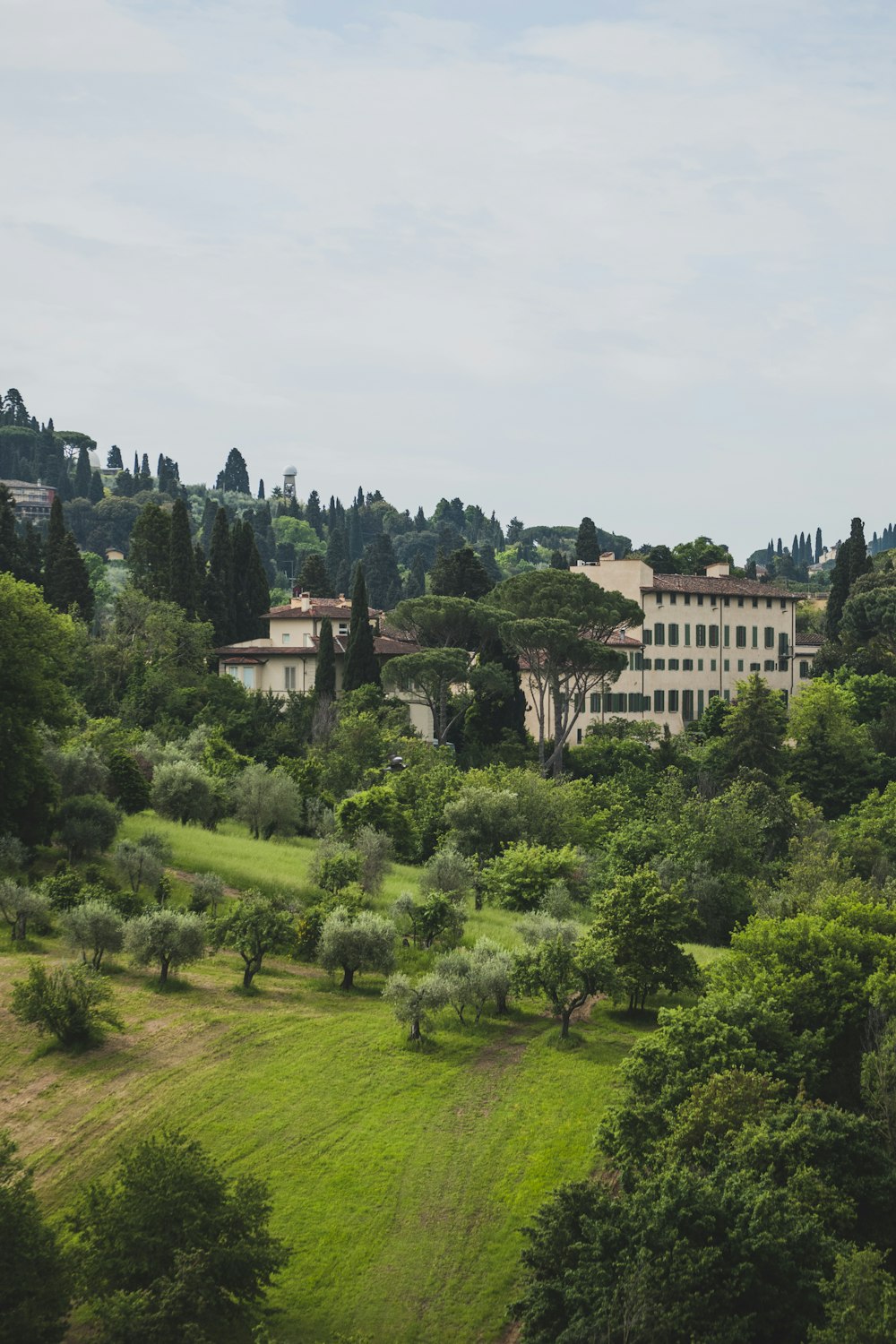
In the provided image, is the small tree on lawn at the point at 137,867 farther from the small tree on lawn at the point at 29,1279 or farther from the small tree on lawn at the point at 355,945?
the small tree on lawn at the point at 29,1279

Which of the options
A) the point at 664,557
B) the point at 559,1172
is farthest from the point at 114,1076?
the point at 664,557

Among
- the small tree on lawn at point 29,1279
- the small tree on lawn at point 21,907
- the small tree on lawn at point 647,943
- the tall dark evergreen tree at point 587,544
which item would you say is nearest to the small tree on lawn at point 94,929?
the small tree on lawn at point 21,907

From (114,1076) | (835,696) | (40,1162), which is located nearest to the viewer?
(40,1162)

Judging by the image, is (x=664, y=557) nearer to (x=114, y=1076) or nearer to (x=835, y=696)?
(x=835, y=696)

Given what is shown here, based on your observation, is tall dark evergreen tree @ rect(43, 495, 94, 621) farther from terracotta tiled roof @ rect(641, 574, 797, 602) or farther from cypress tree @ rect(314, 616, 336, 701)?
terracotta tiled roof @ rect(641, 574, 797, 602)

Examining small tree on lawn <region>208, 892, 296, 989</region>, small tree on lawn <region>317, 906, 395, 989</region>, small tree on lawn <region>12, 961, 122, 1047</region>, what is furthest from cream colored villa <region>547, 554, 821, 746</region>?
small tree on lawn <region>12, 961, 122, 1047</region>

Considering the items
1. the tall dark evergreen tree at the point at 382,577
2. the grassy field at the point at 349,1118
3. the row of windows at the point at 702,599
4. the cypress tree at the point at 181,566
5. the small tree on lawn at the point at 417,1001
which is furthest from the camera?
the tall dark evergreen tree at the point at 382,577

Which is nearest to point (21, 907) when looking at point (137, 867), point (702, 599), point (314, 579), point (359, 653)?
point (137, 867)
